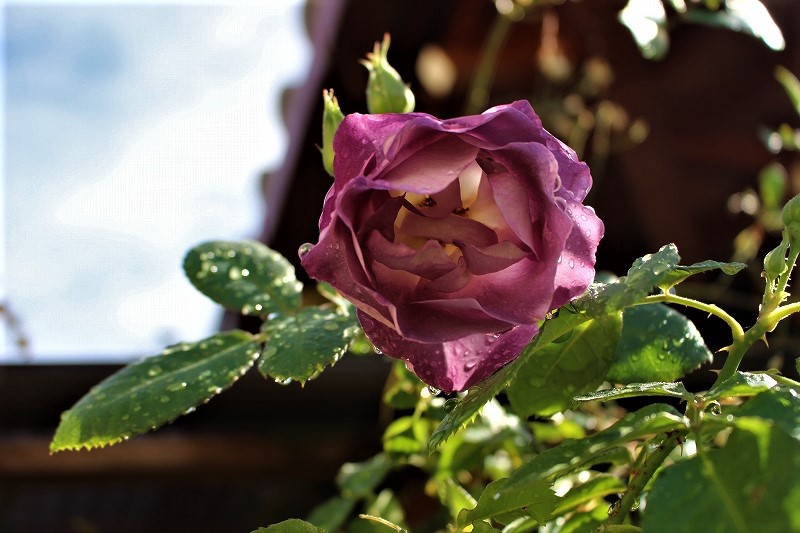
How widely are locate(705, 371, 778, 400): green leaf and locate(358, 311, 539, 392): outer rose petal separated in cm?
10

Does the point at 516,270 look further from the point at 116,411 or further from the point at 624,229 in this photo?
the point at 624,229

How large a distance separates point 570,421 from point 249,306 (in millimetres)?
408

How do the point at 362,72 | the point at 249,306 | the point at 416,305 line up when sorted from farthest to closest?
the point at 362,72 < the point at 249,306 < the point at 416,305

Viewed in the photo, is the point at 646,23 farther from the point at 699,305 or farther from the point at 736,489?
the point at 736,489

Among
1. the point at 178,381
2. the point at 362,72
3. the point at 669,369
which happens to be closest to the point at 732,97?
the point at 362,72

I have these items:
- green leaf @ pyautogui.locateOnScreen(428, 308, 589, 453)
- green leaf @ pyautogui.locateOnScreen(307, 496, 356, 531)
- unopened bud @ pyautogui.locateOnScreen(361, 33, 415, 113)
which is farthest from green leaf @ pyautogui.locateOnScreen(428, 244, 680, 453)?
green leaf @ pyautogui.locateOnScreen(307, 496, 356, 531)

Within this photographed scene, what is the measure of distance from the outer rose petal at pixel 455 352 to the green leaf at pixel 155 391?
0.15 m

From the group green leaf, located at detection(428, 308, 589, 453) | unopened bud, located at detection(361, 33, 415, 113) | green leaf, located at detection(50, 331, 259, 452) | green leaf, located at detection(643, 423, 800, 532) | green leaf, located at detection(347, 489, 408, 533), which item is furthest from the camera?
green leaf, located at detection(347, 489, 408, 533)

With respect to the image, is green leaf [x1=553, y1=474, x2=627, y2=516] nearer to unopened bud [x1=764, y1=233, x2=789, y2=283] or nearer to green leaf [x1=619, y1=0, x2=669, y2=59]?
unopened bud [x1=764, y1=233, x2=789, y2=283]

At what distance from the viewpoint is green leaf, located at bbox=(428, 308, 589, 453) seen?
0.43 meters

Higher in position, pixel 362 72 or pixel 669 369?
pixel 669 369

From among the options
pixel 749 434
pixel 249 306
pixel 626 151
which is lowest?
pixel 626 151

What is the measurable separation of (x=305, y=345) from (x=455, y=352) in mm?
119

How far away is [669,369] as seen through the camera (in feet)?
1.86
